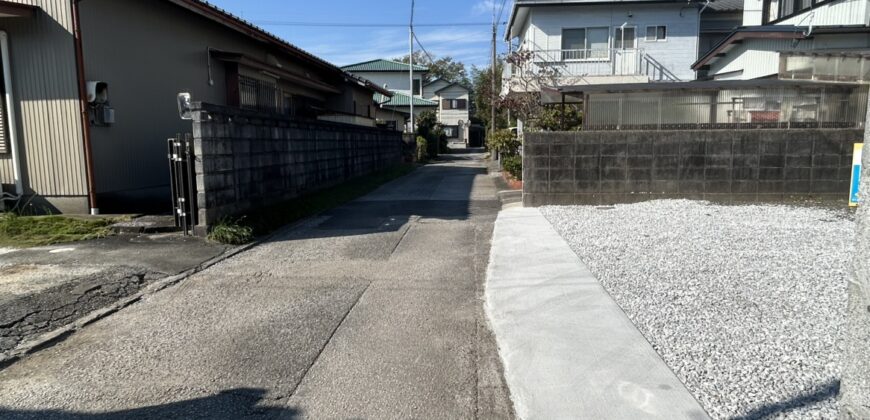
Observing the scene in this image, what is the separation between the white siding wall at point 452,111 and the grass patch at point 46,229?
53.3 meters

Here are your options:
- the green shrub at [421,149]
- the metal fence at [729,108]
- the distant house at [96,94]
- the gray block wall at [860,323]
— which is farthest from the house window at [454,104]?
the gray block wall at [860,323]

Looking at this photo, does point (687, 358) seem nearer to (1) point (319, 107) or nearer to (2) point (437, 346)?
(2) point (437, 346)

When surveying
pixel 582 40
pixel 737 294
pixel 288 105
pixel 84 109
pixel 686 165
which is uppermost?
pixel 582 40

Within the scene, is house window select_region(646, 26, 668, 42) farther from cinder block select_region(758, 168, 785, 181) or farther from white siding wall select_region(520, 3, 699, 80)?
cinder block select_region(758, 168, 785, 181)

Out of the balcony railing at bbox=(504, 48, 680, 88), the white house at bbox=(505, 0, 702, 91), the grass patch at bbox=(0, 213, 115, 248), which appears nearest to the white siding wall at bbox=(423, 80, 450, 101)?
the white house at bbox=(505, 0, 702, 91)

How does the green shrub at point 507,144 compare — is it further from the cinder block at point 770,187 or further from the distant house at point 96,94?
the distant house at point 96,94

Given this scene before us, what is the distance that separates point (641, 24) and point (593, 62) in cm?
293

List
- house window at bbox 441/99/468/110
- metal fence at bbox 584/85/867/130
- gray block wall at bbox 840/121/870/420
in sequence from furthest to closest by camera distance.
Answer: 1. house window at bbox 441/99/468/110
2. metal fence at bbox 584/85/867/130
3. gray block wall at bbox 840/121/870/420

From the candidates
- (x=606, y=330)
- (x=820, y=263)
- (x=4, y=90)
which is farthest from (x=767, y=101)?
(x=4, y=90)

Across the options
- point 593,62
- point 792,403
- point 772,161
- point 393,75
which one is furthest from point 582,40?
point 393,75

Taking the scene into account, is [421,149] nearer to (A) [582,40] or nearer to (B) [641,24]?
(A) [582,40]

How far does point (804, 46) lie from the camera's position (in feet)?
53.4

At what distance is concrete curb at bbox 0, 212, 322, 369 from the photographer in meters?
4.28

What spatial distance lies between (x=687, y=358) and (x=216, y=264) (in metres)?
5.48
